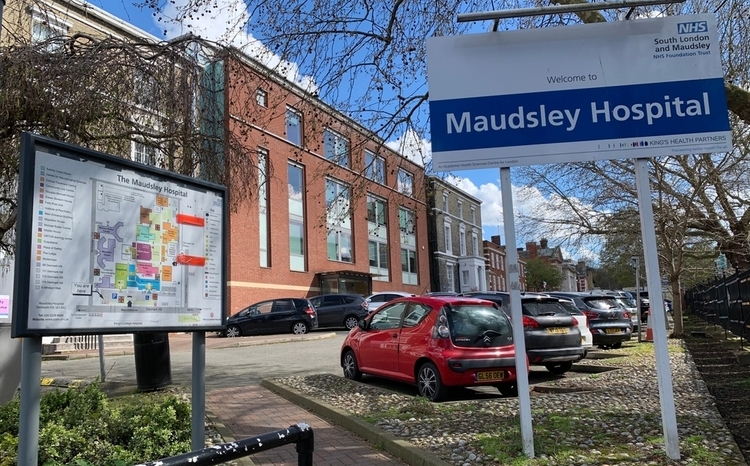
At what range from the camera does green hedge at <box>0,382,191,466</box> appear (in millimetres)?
4395

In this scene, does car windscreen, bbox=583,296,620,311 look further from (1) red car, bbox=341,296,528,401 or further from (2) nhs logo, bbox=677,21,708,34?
(2) nhs logo, bbox=677,21,708,34

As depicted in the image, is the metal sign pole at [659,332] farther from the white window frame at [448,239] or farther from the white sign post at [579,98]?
the white window frame at [448,239]

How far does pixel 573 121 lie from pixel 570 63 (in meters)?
0.56

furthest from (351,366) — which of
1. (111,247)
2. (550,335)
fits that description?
(111,247)

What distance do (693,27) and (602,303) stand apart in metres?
12.1

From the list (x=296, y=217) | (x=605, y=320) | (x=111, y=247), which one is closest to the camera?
(x=111, y=247)

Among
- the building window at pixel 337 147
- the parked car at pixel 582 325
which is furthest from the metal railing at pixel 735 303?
the building window at pixel 337 147

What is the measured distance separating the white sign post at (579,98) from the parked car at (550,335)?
525cm

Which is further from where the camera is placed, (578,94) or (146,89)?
(146,89)

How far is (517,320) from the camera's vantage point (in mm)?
5207

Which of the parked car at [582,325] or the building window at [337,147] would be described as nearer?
the building window at [337,147]

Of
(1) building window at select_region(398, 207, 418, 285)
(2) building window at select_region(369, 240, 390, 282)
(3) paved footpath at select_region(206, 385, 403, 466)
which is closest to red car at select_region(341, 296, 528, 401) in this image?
(3) paved footpath at select_region(206, 385, 403, 466)

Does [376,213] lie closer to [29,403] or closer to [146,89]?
[146,89]

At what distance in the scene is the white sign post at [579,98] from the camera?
526cm
